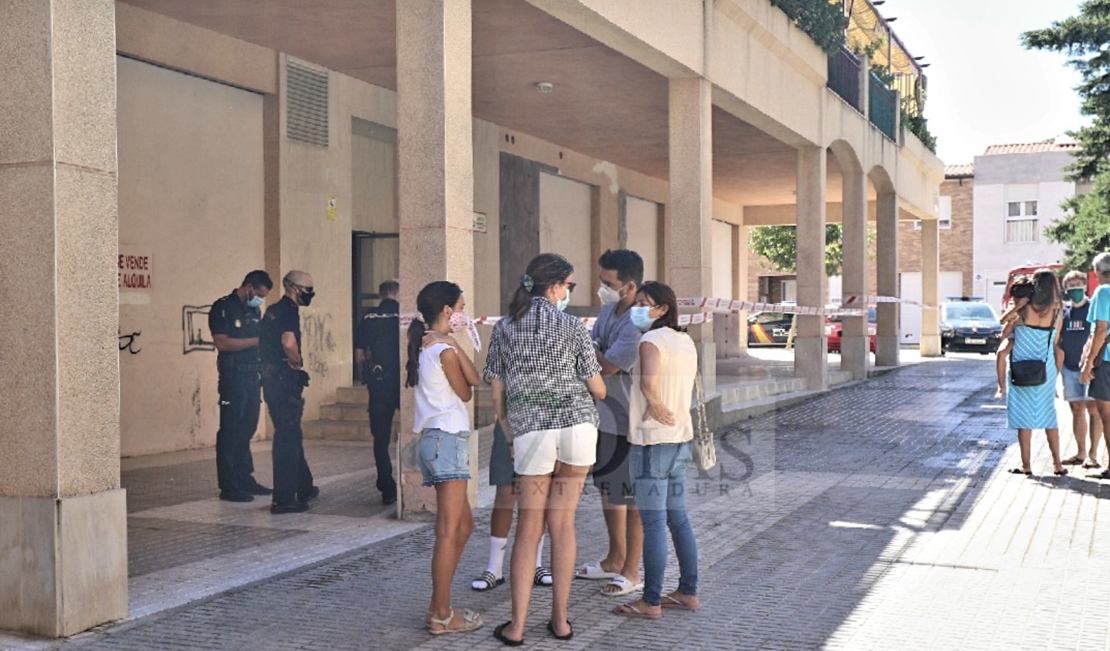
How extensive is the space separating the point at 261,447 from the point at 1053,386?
784 cm

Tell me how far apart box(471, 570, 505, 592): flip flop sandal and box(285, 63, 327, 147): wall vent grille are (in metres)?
7.87

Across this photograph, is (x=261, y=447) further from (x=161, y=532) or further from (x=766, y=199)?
(x=766, y=199)

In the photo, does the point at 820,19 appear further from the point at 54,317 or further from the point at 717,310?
the point at 54,317

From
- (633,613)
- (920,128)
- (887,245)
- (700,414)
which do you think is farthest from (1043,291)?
(920,128)

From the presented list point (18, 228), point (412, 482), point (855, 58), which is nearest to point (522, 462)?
point (18, 228)

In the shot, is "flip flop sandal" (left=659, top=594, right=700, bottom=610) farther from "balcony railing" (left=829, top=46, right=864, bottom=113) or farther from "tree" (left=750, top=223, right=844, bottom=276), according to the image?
Answer: "tree" (left=750, top=223, right=844, bottom=276)

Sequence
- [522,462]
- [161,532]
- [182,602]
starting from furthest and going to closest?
[161,532] < [182,602] < [522,462]

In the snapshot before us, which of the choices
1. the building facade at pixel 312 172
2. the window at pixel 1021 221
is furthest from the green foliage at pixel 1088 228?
the window at pixel 1021 221

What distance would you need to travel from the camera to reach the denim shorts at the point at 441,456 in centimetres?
564

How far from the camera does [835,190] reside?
2806cm

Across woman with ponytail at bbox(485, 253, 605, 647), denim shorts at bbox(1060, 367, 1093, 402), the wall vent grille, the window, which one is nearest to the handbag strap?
woman with ponytail at bbox(485, 253, 605, 647)

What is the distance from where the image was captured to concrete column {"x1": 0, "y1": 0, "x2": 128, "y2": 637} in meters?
5.50

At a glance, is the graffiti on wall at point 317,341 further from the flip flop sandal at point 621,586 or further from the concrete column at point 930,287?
the concrete column at point 930,287

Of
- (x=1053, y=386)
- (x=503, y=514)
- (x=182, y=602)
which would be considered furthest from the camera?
(x=1053, y=386)
